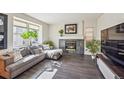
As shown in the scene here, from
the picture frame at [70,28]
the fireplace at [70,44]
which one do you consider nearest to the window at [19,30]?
the picture frame at [70,28]

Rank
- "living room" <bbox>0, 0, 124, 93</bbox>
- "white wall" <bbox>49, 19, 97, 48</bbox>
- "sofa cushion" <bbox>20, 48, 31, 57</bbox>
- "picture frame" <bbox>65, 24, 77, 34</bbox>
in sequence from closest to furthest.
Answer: "living room" <bbox>0, 0, 124, 93</bbox>, "sofa cushion" <bbox>20, 48, 31, 57</bbox>, "white wall" <bbox>49, 19, 97, 48</bbox>, "picture frame" <bbox>65, 24, 77, 34</bbox>

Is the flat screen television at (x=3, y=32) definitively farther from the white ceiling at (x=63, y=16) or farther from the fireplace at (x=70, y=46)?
the fireplace at (x=70, y=46)

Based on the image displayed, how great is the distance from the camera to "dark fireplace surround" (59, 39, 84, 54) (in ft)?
22.3

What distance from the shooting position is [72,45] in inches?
279

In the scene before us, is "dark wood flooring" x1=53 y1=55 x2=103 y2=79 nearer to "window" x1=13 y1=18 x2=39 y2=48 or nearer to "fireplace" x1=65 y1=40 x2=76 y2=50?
"window" x1=13 y1=18 x2=39 y2=48

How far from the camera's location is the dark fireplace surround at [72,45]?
6789 millimetres

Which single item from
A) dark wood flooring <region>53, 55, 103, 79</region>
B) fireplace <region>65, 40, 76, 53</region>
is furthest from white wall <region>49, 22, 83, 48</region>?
dark wood flooring <region>53, 55, 103, 79</region>

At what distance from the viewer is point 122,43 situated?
207 cm

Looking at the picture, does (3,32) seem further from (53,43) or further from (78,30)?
(78,30)

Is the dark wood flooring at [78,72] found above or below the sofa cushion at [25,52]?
below

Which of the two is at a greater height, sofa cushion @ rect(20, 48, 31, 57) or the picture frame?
the picture frame

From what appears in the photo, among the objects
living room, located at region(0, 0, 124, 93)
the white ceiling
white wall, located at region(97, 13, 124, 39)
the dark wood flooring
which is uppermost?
the white ceiling

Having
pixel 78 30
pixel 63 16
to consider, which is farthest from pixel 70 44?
pixel 63 16
